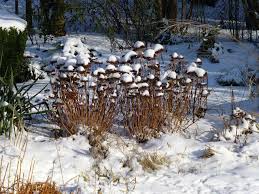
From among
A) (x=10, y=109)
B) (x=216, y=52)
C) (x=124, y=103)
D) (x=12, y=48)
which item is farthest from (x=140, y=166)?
(x=216, y=52)

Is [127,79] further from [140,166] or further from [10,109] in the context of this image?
[10,109]

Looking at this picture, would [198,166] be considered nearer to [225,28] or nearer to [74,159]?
[74,159]

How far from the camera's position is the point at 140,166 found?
4480mm

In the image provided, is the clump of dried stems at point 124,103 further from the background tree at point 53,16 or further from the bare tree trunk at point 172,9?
the bare tree trunk at point 172,9

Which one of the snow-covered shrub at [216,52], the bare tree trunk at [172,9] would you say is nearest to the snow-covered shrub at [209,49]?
the snow-covered shrub at [216,52]

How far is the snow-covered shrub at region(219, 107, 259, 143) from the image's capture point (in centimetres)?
520

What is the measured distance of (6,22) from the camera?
7254 mm

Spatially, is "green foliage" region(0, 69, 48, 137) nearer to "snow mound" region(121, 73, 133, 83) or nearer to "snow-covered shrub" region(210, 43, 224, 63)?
"snow mound" region(121, 73, 133, 83)

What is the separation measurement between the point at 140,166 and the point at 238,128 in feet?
4.20

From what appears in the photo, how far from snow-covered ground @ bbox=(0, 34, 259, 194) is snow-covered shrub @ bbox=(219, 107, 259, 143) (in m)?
0.07

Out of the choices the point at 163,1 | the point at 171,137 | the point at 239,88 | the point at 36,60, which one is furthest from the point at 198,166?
the point at 163,1

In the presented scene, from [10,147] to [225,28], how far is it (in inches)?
350

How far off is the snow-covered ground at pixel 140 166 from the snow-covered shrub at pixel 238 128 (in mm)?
67

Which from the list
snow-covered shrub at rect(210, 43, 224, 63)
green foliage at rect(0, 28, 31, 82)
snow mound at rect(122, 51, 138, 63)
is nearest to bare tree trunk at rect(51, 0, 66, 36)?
snow-covered shrub at rect(210, 43, 224, 63)
